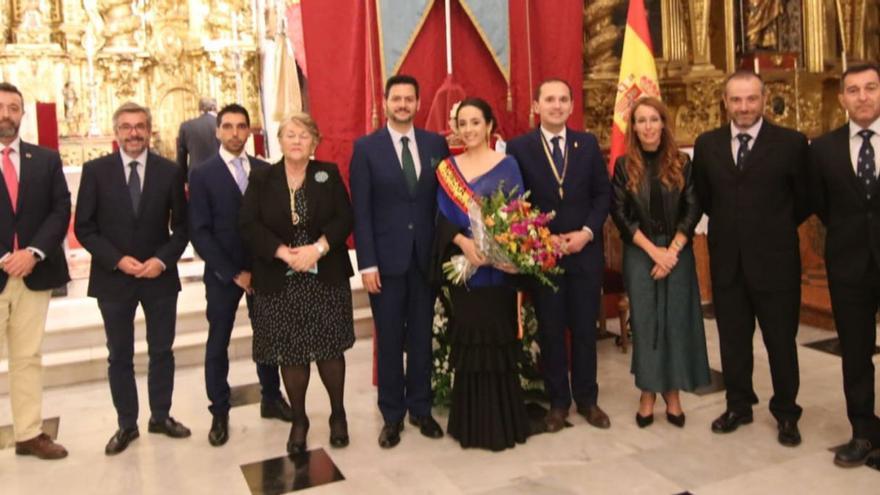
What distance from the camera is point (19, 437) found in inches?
137

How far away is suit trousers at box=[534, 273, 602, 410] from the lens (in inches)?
141

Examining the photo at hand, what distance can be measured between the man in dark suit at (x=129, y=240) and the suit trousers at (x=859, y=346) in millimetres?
2710

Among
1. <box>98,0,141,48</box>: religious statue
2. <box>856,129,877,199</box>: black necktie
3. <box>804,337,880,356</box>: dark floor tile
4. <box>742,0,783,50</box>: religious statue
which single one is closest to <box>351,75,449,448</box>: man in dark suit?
<box>856,129,877,199</box>: black necktie

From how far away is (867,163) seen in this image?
305 cm

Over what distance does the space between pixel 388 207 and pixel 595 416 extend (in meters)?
1.30

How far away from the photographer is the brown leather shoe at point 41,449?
11.4 feet

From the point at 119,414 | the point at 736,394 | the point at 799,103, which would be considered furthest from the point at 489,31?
the point at 799,103

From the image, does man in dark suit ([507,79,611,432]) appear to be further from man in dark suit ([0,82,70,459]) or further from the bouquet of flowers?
man in dark suit ([0,82,70,459])

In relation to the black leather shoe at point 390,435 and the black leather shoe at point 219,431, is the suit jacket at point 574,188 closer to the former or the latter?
the black leather shoe at point 390,435

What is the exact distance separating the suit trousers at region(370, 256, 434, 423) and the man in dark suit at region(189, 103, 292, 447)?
0.61m

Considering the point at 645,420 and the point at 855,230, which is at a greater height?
the point at 855,230

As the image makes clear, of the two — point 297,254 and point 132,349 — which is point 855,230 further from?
point 132,349

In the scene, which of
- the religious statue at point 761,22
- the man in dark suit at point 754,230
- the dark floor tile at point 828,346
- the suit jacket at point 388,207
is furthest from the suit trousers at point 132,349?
the religious statue at point 761,22

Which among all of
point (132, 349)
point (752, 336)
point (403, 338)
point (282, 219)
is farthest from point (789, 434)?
point (132, 349)
